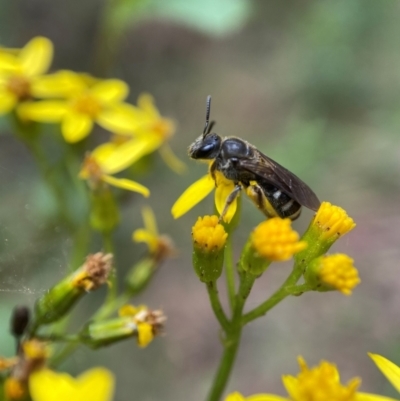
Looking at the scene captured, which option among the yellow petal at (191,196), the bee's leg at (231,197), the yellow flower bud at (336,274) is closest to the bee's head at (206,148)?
the yellow petal at (191,196)

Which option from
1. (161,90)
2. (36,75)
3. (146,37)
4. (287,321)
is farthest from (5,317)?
(146,37)

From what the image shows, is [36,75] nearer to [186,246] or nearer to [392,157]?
[186,246]

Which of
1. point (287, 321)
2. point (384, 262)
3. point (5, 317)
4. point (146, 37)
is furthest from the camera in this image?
point (146, 37)

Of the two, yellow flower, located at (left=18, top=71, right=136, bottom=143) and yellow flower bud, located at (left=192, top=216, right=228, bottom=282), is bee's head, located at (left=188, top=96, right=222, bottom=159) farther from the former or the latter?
yellow flower, located at (left=18, top=71, right=136, bottom=143)

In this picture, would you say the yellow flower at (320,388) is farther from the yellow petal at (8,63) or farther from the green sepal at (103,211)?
the yellow petal at (8,63)

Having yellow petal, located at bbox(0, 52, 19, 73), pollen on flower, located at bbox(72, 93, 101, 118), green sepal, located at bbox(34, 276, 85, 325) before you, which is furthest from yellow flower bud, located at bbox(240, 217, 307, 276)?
yellow petal, located at bbox(0, 52, 19, 73)

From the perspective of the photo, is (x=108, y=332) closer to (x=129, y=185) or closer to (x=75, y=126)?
(x=129, y=185)
